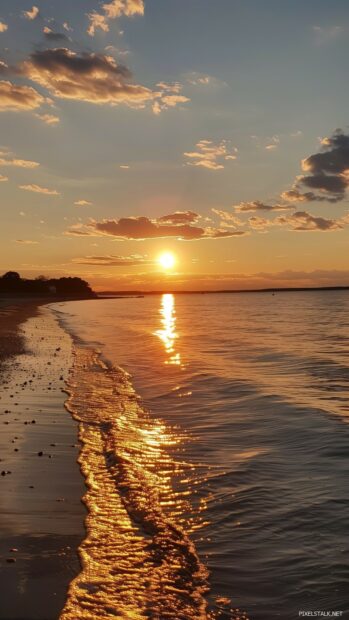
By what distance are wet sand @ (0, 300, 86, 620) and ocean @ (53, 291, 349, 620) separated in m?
0.24

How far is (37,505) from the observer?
8859 millimetres

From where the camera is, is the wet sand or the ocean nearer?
the wet sand

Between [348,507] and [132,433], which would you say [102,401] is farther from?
[348,507]

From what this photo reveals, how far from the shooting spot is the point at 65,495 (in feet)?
30.9

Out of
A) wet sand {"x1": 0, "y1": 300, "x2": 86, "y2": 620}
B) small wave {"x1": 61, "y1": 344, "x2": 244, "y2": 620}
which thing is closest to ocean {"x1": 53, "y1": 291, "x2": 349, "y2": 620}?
small wave {"x1": 61, "y1": 344, "x2": 244, "y2": 620}

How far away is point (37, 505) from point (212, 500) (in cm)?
316

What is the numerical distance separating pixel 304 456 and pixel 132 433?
472 centimetres

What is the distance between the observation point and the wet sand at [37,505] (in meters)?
6.22

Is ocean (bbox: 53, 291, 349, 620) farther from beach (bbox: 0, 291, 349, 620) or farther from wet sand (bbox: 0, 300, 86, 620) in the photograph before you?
wet sand (bbox: 0, 300, 86, 620)

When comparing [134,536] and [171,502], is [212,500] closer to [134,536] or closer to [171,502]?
[171,502]

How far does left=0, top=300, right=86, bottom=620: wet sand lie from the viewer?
20.4 feet

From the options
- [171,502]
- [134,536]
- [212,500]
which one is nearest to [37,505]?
[134,536]

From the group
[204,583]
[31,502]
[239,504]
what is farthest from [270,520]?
[31,502]

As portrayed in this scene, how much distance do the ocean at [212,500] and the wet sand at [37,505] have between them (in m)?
0.24
